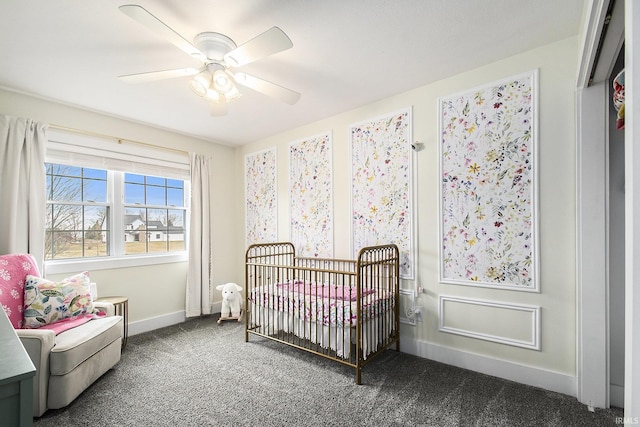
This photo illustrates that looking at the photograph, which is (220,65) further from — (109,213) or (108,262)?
(108,262)

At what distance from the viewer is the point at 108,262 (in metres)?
3.12

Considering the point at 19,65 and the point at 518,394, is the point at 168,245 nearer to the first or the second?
the point at 19,65

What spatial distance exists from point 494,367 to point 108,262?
3.69m

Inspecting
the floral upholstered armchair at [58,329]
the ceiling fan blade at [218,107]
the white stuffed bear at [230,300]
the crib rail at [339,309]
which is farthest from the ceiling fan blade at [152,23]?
the white stuffed bear at [230,300]

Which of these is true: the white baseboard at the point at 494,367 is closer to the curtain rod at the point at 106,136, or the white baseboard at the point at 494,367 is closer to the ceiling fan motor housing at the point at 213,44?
the ceiling fan motor housing at the point at 213,44

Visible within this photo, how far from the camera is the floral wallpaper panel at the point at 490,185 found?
212 centimetres

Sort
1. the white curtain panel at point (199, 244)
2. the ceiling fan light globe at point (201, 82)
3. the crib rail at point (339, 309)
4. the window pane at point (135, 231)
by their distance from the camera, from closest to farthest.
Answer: the ceiling fan light globe at point (201, 82), the crib rail at point (339, 309), the window pane at point (135, 231), the white curtain panel at point (199, 244)

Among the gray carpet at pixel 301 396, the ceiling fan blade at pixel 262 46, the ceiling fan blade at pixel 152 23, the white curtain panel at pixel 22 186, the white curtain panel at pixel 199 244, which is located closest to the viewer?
the ceiling fan blade at pixel 152 23

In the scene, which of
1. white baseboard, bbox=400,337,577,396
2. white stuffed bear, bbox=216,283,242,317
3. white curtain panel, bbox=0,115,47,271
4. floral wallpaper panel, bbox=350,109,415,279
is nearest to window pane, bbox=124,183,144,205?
white curtain panel, bbox=0,115,47,271

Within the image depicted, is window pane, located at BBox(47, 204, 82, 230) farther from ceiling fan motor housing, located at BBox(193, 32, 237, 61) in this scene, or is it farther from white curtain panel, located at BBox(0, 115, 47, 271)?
ceiling fan motor housing, located at BBox(193, 32, 237, 61)

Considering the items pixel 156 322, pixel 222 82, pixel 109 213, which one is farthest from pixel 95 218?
pixel 222 82

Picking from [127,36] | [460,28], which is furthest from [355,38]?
[127,36]

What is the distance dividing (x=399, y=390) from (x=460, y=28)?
94.7 inches

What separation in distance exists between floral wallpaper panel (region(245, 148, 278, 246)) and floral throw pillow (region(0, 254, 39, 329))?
2.23 metres
